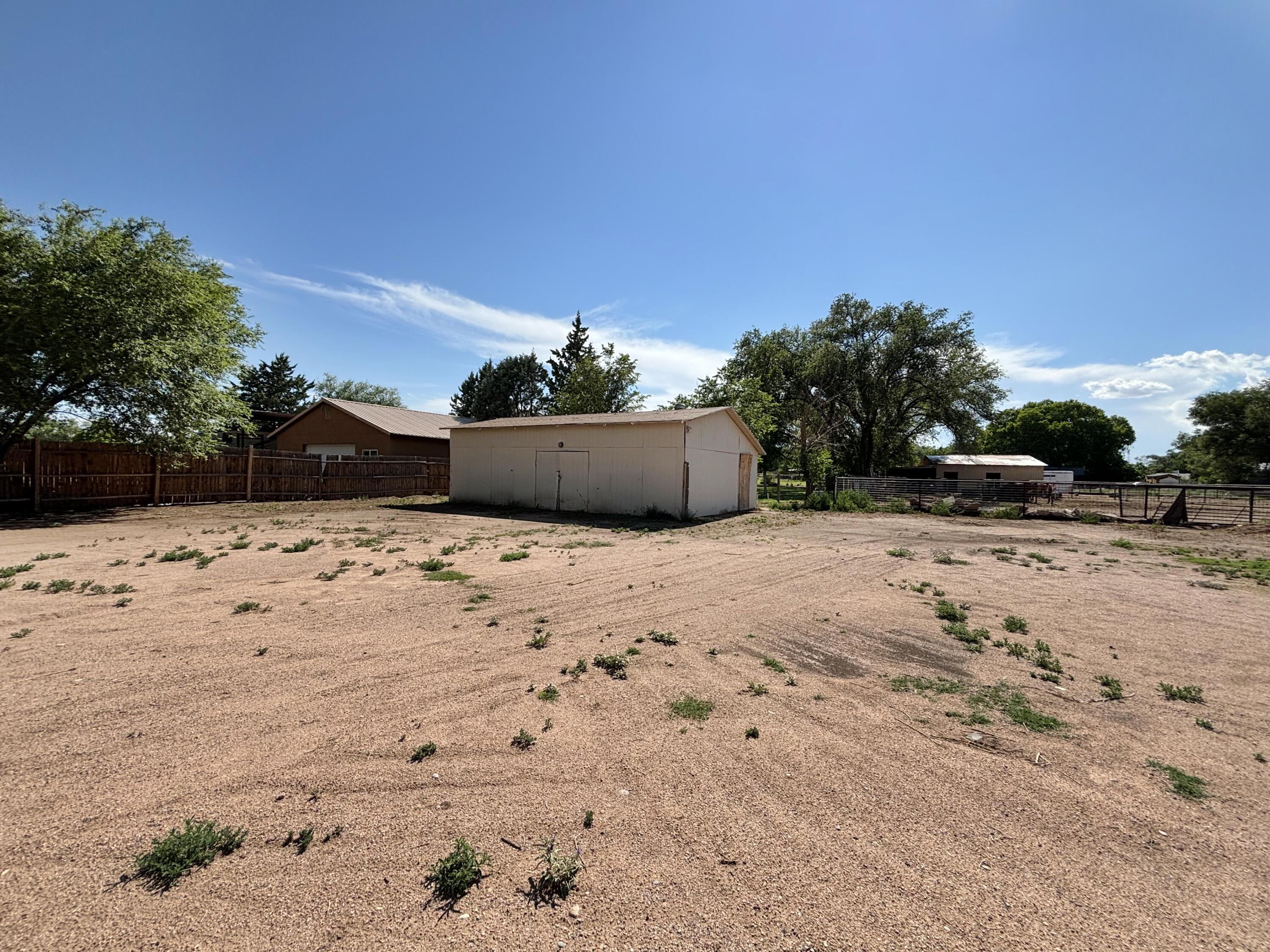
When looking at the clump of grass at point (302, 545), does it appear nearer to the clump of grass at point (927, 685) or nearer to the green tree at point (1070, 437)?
the clump of grass at point (927, 685)

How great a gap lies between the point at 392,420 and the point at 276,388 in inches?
1168

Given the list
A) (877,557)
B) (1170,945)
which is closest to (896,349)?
(877,557)

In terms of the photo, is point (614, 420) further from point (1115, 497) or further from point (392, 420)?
point (1115, 497)

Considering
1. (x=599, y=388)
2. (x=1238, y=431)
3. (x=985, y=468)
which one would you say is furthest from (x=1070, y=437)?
(x=599, y=388)

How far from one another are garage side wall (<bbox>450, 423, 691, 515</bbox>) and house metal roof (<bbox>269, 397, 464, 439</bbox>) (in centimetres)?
640

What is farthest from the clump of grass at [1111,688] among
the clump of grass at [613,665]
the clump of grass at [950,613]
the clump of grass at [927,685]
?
the clump of grass at [613,665]

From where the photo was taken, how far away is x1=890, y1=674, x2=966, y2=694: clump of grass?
4.34 meters

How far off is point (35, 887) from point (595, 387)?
3770 centimetres

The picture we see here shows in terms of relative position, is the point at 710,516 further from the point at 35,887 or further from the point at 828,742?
the point at 35,887

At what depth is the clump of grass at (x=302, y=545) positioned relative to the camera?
9.88 m

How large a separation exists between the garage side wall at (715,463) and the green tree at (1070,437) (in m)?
57.2

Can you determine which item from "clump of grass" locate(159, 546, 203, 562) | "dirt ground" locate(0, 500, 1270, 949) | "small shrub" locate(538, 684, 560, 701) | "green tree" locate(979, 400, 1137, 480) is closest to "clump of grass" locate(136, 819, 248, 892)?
"dirt ground" locate(0, 500, 1270, 949)

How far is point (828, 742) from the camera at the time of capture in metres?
3.48

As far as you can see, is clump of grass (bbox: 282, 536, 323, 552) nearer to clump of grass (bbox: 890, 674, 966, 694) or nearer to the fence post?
clump of grass (bbox: 890, 674, 966, 694)
